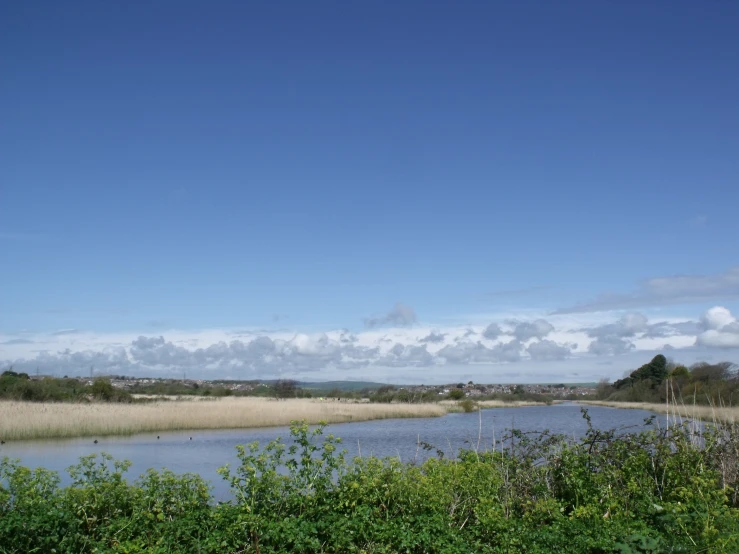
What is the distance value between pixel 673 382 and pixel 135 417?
2123cm

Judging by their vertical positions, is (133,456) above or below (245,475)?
below

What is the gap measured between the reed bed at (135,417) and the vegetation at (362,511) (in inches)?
451

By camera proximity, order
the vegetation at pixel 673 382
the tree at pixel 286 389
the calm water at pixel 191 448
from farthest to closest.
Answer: the tree at pixel 286 389 → the vegetation at pixel 673 382 → the calm water at pixel 191 448

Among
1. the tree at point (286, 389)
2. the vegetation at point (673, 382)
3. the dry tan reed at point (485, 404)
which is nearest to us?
the vegetation at point (673, 382)

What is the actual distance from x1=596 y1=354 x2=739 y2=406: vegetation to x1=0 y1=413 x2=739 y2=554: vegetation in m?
13.3

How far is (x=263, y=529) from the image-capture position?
5.87 m

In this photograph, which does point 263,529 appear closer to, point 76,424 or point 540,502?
point 540,502

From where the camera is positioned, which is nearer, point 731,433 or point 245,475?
point 245,475

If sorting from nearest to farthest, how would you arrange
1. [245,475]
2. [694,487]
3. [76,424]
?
[245,475] → [694,487] → [76,424]

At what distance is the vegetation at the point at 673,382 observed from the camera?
Result: 21.9 meters

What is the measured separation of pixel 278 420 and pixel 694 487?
2521 centimetres

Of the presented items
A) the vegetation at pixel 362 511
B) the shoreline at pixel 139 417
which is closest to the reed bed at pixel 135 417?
the shoreline at pixel 139 417

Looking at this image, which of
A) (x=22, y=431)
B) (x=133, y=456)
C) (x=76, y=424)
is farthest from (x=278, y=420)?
(x=133, y=456)

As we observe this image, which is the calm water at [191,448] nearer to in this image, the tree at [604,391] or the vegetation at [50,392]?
the vegetation at [50,392]
